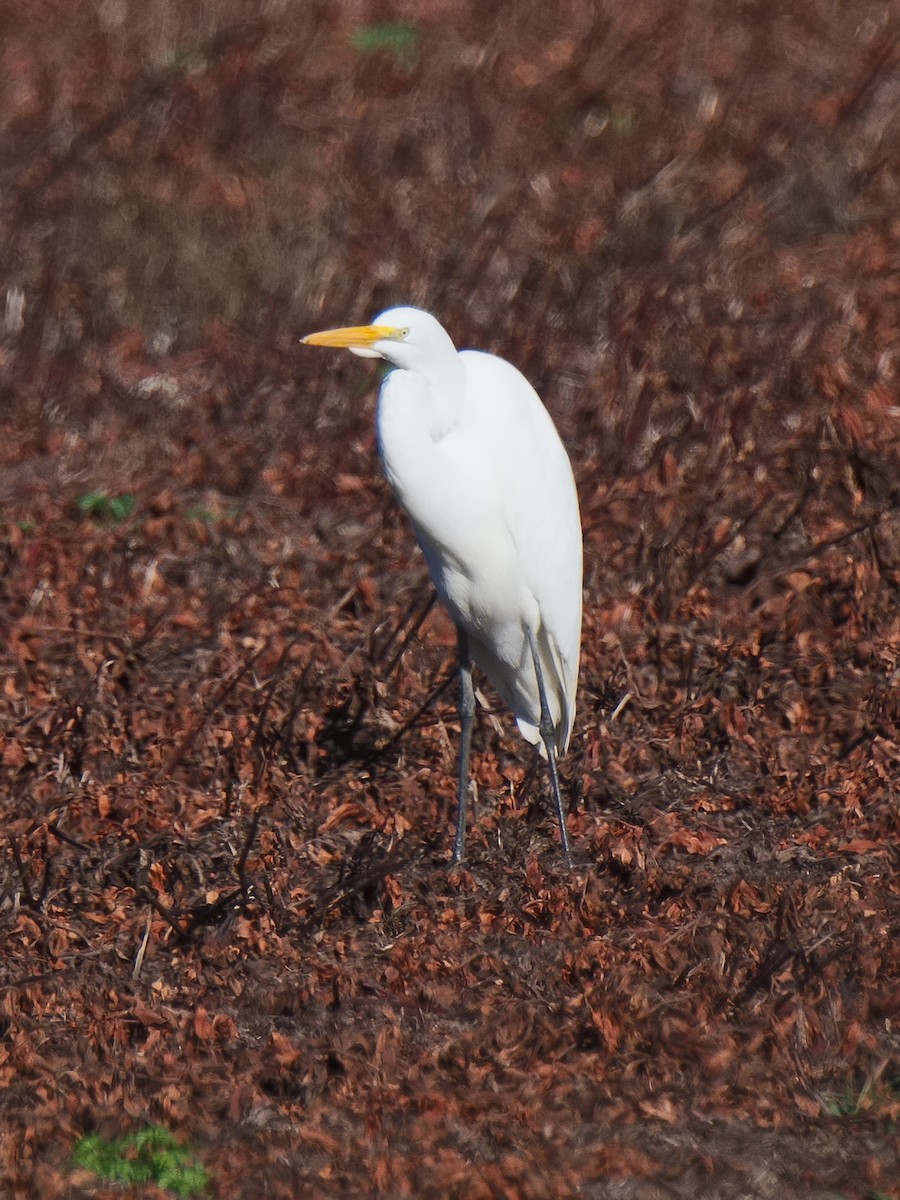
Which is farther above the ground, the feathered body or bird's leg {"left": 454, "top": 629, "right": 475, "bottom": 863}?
the feathered body

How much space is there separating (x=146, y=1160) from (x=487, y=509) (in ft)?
4.89

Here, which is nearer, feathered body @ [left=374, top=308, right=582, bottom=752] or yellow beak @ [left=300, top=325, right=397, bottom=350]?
yellow beak @ [left=300, top=325, right=397, bottom=350]

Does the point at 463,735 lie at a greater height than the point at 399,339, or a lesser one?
lesser

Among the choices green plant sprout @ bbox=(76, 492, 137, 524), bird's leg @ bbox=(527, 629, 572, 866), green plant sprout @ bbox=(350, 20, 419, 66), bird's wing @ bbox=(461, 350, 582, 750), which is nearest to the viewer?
bird's wing @ bbox=(461, 350, 582, 750)

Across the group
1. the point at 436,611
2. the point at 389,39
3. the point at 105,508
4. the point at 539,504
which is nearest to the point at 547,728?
the point at 539,504

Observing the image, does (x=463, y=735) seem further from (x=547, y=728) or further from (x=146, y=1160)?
(x=146, y=1160)

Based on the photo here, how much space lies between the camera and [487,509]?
354 cm

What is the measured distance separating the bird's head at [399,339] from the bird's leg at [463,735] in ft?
2.66

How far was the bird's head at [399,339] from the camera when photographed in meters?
3.20

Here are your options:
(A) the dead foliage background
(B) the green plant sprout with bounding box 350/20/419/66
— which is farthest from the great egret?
(B) the green plant sprout with bounding box 350/20/419/66

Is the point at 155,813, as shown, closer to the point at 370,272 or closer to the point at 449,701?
the point at 449,701

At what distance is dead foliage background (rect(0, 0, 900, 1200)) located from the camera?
115 inches

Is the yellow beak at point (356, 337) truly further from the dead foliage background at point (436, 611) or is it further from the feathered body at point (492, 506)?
the dead foliage background at point (436, 611)

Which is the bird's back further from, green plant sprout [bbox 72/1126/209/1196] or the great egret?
green plant sprout [bbox 72/1126/209/1196]
